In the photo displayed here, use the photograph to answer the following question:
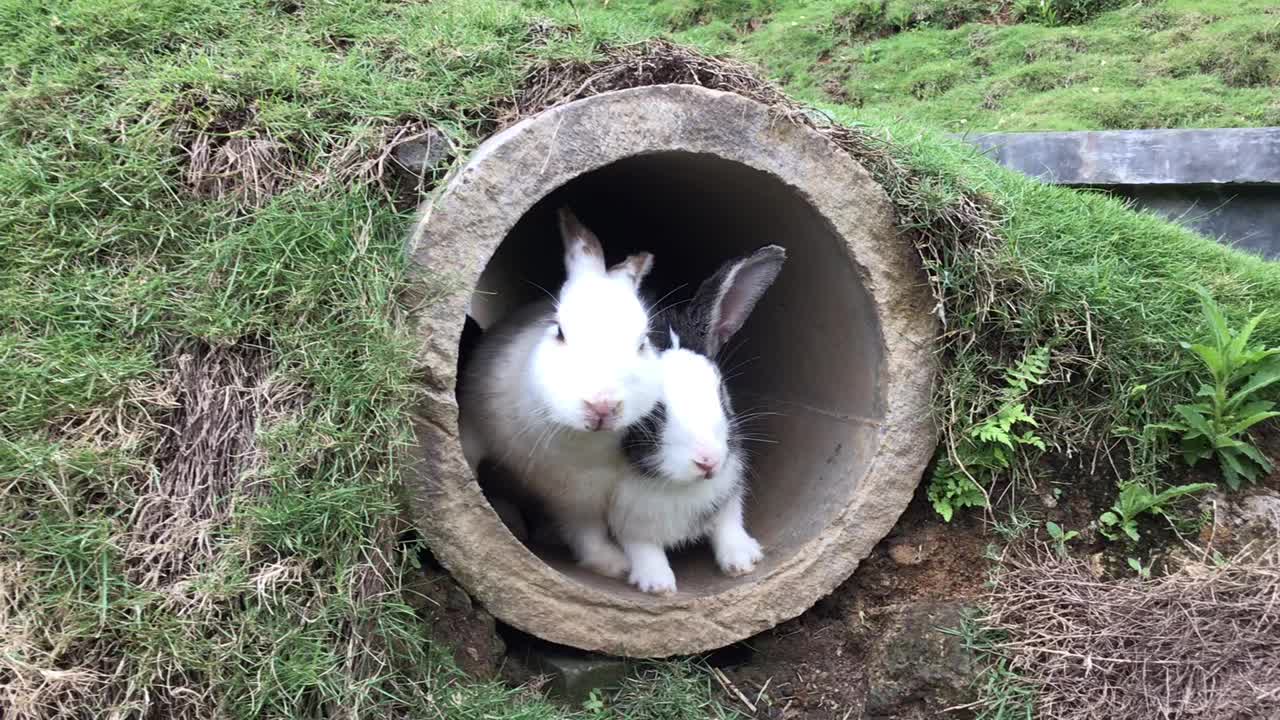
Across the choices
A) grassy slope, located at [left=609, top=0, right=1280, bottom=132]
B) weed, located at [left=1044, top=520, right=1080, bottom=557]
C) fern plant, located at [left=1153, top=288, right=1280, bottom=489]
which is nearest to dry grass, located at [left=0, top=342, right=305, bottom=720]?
weed, located at [left=1044, top=520, right=1080, bottom=557]

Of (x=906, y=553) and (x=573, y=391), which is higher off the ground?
(x=573, y=391)

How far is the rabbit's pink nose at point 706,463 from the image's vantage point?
3109 mm

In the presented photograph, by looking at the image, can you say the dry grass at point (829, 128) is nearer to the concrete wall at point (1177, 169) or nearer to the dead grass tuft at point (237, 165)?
the dead grass tuft at point (237, 165)

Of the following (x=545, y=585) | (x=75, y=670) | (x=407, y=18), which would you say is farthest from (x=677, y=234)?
(x=75, y=670)

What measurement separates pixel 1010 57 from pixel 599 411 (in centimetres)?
510

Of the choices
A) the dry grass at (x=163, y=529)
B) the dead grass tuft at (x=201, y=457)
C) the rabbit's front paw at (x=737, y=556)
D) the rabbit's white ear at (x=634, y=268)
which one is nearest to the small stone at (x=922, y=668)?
the rabbit's front paw at (x=737, y=556)

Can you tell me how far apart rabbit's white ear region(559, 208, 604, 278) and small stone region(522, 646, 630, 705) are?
1.27 metres

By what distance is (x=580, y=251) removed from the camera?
11.0ft

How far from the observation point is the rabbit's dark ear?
10.9 feet

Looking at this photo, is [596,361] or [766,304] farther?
[766,304]

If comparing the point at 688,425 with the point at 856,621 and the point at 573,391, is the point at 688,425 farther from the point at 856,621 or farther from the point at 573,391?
the point at 856,621

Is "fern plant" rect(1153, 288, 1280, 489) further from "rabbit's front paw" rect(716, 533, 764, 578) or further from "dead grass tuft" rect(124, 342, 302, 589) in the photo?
"dead grass tuft" rect(124, 342, 302, 589)

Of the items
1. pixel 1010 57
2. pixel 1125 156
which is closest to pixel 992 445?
pixel 1125 156

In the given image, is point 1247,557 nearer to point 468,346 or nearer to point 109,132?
point 468,346
